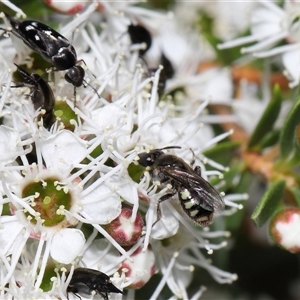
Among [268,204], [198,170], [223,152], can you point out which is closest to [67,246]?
[198,170]

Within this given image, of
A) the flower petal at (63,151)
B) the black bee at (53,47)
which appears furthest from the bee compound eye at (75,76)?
the flower petal at (63,151)

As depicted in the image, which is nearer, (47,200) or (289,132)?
(47,200)

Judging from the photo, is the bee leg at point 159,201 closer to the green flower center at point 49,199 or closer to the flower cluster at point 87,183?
the flower cluster at point 87,183

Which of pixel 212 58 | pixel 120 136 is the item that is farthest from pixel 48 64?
pixel 212 58

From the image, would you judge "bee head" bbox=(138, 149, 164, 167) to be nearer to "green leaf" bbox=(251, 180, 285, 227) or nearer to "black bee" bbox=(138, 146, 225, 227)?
"black bee" bbox=(138, 146, 225, 227)

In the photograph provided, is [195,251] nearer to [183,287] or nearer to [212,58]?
[183,287]

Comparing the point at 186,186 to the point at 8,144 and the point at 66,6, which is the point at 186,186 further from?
the point at 66,6
